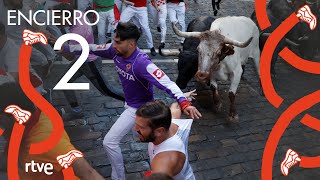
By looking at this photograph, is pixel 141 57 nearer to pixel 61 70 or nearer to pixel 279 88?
pixel 61 70

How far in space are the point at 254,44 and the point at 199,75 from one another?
88.2 inches

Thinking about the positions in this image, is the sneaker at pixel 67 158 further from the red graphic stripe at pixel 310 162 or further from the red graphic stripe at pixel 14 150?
the red graphic stripe at pixel 310 162

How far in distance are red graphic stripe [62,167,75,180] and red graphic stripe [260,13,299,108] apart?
556 cm

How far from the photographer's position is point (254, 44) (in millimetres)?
7727

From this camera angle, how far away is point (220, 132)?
6609mm

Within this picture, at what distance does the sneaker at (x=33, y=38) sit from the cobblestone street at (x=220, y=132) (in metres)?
1.06

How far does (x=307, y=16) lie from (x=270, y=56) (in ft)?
5.68

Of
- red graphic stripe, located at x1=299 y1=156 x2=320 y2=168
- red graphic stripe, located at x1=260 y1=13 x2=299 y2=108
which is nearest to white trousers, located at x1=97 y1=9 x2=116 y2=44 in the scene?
red graphic stripe, located at x1=260 y1=13 x2=299 y2=108

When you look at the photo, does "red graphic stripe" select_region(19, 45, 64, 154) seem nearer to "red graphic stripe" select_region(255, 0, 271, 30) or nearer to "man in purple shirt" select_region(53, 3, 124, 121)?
"man in purple shirt" select_region(53, 3, 124, 121)

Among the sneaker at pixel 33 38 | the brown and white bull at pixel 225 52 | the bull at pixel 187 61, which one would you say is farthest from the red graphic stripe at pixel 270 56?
the sneaker at pixel 33 38

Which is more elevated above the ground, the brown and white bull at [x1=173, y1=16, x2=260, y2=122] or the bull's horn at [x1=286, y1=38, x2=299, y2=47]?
the brown and white bull at [x1=173, y1=16, x2=260, y2=122]

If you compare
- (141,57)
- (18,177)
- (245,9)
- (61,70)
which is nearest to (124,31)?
(141,57)

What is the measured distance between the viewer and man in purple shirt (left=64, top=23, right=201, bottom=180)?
4238 mm

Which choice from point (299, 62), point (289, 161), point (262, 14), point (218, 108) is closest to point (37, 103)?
point (218, 108)
